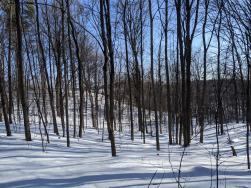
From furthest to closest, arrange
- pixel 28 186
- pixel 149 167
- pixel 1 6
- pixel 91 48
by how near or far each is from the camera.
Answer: pixel 91 48
pixel 1 6
pixel 149 167
pixel 28 186

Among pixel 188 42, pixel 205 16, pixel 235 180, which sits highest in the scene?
pixel 205 16

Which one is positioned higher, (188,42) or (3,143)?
(188,42)

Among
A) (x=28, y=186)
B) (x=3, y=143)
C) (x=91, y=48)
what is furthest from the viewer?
(x=91, y=48)

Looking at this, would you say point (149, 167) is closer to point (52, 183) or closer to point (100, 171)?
point (100, 171)

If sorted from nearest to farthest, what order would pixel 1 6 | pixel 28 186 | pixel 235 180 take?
pixel 28 186 < pixel 235 180 < pixel 1 6

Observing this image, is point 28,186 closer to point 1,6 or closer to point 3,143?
point 3,143

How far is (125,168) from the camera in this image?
622cm

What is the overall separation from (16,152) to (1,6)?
28.4ft

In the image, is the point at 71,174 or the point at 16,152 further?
the point at 16,152

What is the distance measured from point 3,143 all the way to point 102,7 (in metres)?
4.15

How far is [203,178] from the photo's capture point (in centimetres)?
565

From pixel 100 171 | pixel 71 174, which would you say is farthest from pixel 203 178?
pixel 71 174

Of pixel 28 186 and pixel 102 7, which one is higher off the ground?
pixel 102 7

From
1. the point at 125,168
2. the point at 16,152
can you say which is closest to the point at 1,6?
the point at 16,152
